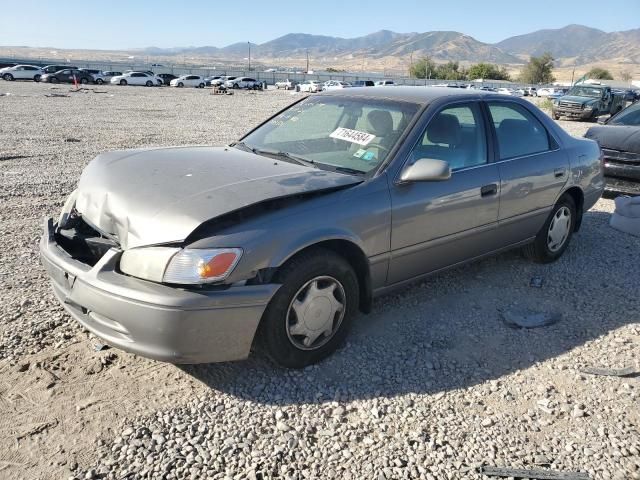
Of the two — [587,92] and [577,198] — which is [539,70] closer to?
[587,92]

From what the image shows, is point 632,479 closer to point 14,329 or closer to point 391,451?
point 391,451

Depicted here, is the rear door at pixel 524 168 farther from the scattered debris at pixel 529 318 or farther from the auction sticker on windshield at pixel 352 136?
the auction sticker on windshield at pixel 352 136

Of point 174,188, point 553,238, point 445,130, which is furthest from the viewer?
point 553,238

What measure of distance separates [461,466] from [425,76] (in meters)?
121

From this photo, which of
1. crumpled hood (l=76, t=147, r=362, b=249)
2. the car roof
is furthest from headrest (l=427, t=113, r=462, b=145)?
crumpled hood (l=76, t=147, r=362, b=249)

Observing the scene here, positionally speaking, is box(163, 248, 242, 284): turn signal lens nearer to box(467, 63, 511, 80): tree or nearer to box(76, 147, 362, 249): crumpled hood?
box(76, 147, 362, 249): crumpled hood

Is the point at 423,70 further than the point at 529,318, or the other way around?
the point at 423,70

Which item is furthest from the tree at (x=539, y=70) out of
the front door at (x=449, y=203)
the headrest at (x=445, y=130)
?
the headrest at (x=445, y=130)

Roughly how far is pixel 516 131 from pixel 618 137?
4112 millimetres

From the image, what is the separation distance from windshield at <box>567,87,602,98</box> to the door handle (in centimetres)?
2406

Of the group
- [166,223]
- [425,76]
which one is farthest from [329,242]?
[425,76]

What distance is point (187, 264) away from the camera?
2707 mm

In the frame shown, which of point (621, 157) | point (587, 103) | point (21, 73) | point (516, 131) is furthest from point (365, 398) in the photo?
point (21, 73)

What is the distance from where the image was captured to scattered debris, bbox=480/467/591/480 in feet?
8.24
